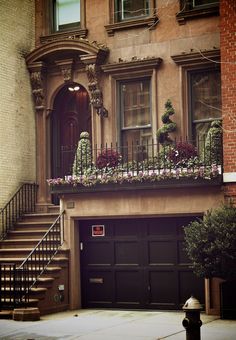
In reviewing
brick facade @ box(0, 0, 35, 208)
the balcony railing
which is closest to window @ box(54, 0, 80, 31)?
brick facade @ box(0, 0, 35, 208)

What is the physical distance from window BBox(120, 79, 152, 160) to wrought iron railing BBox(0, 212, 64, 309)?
2.87 m

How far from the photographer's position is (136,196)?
15.9 metres

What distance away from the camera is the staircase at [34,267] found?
49.1ft

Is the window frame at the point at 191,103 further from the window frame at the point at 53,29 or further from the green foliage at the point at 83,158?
the window frame at the point at 53,29

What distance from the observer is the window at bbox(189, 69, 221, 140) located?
17047mm

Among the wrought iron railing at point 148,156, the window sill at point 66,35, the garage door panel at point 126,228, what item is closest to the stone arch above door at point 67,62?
the window sill at point 66,35

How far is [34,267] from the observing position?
52.7 feet

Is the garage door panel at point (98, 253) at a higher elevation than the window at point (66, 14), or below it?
below

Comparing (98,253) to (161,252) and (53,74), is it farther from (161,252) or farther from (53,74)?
(53,74)

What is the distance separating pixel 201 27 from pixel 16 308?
8.01 meters

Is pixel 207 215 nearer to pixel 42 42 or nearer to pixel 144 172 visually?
pixel 144 172

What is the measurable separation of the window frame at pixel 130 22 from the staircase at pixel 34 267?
5076 millimetres

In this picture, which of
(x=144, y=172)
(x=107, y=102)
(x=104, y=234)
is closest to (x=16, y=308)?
(x=104, y=234)

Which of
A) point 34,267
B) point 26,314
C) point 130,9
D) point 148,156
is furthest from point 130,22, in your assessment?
point 26,314
